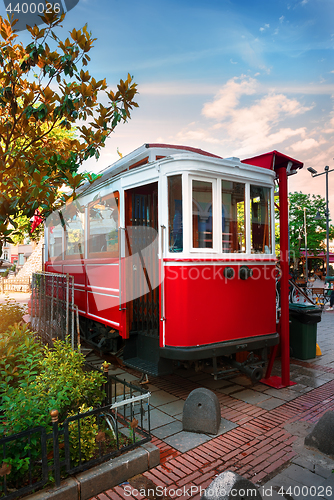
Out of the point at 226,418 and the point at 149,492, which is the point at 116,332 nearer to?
the point at 226,418

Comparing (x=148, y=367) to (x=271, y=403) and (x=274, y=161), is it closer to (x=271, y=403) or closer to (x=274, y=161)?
(x=271, y=403)

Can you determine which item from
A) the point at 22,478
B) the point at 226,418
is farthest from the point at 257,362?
the point at 22,478

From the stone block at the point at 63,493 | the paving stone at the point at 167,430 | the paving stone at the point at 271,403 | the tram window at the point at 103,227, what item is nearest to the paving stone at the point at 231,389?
the paving stone at the point at 271,403

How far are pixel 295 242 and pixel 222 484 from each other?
43656 millimetres

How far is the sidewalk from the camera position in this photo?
3.07m

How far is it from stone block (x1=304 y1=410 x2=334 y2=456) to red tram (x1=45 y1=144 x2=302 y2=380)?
4.07 feet

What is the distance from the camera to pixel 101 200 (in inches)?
248

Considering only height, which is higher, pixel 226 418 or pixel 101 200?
pixel 101 200

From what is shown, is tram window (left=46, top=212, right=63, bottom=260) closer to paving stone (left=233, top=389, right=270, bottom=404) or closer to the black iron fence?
paving stone (left=233, top=389, right=270, bottom=404)

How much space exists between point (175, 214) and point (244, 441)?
278cm

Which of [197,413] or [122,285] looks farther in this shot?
[122,285]

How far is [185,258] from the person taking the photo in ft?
14.5

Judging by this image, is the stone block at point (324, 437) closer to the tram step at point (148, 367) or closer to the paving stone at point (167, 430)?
the paving stone at point (167, 430)

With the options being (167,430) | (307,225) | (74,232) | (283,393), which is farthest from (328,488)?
(307,225)
